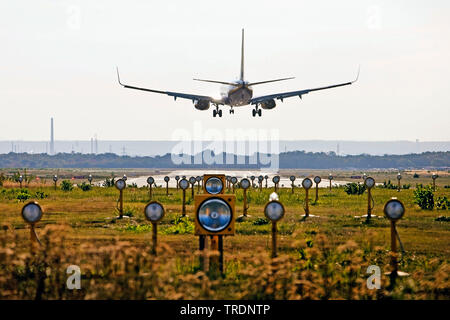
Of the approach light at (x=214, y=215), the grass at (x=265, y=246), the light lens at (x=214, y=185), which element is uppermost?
the light lens at (x=214, y=185)

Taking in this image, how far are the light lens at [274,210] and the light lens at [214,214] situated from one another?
77 centimetres

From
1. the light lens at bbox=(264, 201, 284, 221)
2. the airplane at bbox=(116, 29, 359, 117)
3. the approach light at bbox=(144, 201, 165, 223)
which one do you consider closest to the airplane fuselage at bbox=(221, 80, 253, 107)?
the airplane at bbox=(116, 29, 359, 117)

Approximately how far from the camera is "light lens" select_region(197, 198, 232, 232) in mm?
13359

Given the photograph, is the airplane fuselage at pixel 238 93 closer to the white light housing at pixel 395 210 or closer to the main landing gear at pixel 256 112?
the main landing gear at pixel 256 112

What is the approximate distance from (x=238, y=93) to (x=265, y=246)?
36802mm

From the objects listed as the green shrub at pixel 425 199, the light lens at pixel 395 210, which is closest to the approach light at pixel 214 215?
the light lens at pixel 395 210

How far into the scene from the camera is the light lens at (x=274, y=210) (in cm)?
1352

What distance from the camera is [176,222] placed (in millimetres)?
28219

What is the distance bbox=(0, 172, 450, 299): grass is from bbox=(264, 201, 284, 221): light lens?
897 mm

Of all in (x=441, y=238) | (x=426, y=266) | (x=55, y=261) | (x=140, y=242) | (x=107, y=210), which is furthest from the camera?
(x=107, y=210)

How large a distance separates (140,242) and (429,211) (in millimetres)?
19399
